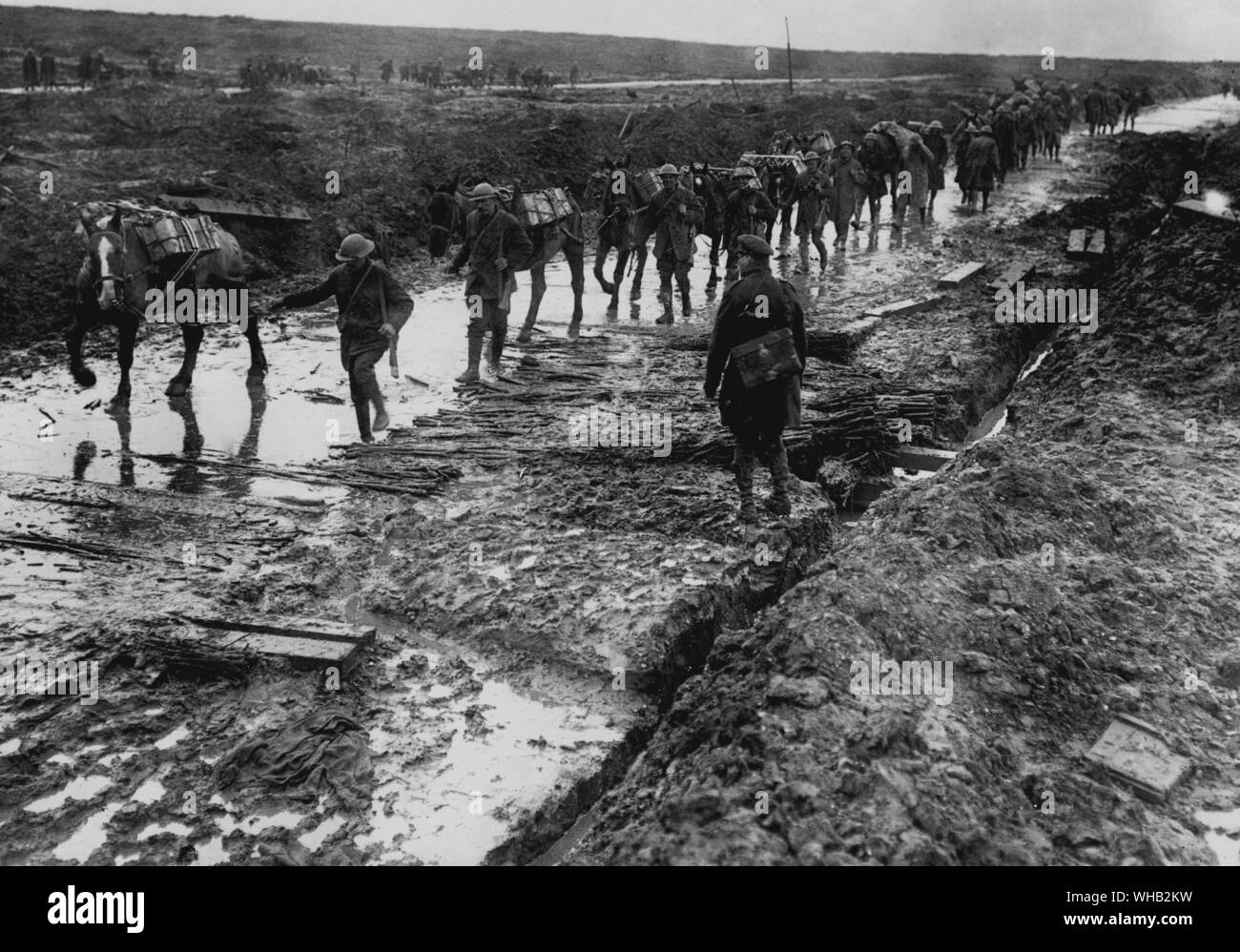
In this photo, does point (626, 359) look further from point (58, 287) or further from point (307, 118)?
point (307, 118)

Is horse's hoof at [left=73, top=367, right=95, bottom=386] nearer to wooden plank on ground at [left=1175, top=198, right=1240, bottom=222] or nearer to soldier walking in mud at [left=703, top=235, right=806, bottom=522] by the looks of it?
soldier walking in mud at [left=703, top=235, right=806, bottom=522]

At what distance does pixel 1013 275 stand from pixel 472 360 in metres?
7.49

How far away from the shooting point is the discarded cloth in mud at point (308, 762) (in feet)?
15.2

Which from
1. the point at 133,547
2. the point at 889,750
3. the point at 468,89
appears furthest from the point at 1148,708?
the point at 468,89

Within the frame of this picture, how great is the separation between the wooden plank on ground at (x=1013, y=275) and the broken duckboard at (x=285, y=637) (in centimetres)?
1030

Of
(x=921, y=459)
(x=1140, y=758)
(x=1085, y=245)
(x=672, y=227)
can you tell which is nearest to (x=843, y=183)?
(x=1085, y=245)

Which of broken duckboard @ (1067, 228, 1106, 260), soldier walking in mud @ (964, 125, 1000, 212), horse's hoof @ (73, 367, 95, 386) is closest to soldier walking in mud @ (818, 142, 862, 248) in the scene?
broken duckboard @ (1067, 228, 1106, 260)

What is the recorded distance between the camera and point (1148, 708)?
473cm

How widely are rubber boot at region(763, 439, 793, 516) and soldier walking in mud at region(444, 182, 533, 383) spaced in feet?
13.0

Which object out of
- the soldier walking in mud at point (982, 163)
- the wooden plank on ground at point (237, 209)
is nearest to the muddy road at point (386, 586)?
the wooden plank on ground at point (237, 209)

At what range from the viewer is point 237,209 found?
1538cm

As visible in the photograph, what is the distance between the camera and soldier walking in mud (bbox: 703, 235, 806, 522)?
7023 millimetres

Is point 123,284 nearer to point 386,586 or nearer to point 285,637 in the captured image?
point 386,586

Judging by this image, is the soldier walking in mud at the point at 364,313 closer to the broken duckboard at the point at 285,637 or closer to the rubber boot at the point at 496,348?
the rubber boot at the point at 496,348
